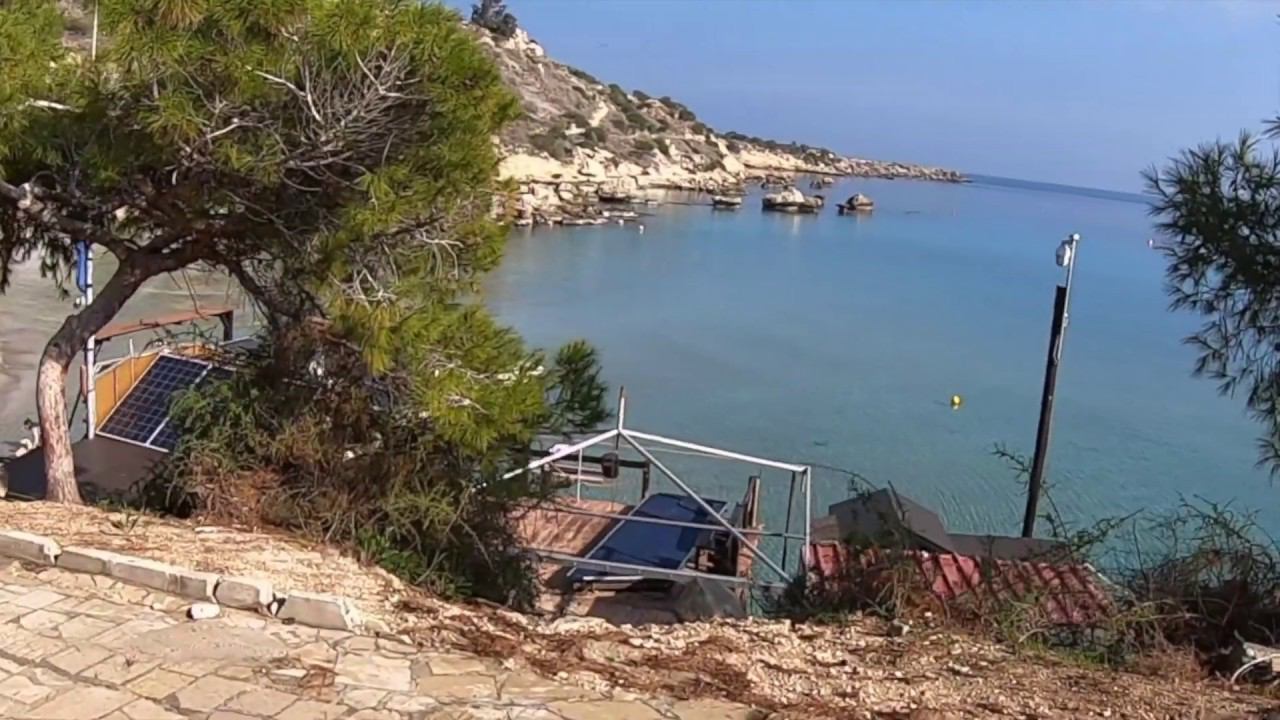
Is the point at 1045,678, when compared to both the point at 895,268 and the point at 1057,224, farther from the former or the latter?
the point at 1057,224

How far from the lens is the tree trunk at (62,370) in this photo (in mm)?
6039

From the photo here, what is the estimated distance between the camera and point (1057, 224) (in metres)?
91.7

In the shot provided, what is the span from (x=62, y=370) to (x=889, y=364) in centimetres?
2098

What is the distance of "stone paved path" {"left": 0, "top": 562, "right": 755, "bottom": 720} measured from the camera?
354 centimetres

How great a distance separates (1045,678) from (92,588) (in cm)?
368

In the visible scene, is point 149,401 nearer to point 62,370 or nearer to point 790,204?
point 62,370

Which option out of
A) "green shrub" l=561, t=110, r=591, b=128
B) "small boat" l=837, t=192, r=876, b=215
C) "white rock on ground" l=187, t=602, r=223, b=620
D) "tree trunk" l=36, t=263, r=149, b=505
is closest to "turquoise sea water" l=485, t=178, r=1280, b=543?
"tree trunk" l=36, t=263, r=149, b=505

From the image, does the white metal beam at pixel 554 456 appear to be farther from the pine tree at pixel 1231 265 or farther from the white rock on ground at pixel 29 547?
the pine tree at pixel 1231 265

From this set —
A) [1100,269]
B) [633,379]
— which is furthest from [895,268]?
[633,379]

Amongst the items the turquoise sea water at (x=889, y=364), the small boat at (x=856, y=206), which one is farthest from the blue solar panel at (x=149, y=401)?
the small boat at (x=856, y=206)

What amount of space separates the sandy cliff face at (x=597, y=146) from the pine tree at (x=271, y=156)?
127ft

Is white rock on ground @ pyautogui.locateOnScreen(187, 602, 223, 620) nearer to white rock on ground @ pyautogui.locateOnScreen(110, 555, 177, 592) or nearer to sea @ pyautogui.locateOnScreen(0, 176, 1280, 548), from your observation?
white rock on ground @ pyautogui.locateOnScreen(110, 555, 177, 592)

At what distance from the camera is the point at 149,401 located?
8141 millimetres

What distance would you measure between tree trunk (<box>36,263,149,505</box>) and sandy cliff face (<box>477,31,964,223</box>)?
38697 mm
